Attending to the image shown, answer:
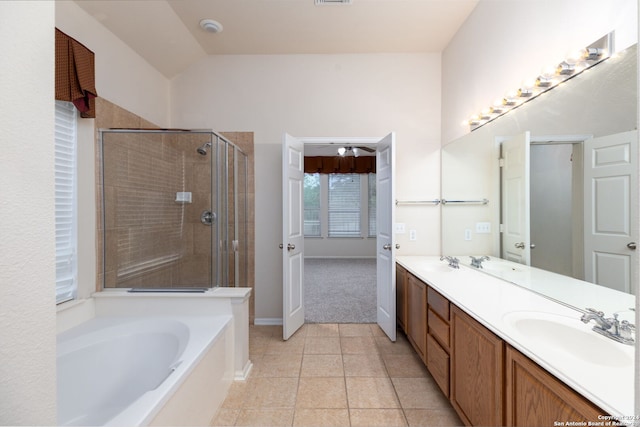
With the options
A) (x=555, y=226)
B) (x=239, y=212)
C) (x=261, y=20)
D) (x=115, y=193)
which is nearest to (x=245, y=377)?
(x=239, y=212)

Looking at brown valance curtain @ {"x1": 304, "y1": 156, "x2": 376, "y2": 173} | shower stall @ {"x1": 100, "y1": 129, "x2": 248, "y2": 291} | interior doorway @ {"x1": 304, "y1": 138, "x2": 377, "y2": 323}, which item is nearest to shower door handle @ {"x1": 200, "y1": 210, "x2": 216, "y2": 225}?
shower stall @ {"x1": 100, "y1": 129, "x2": 248, "y2": 291}

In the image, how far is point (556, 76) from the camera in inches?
59.1

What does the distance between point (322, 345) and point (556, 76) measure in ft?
8.66

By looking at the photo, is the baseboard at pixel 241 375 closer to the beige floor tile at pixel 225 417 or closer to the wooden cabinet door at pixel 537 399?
the beige floor tile at pixel 225 417

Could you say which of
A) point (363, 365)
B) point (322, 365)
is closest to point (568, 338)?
point (363, 365)

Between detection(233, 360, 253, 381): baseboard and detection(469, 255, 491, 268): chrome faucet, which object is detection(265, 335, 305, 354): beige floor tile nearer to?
detection(233, 360, 253, 381): baseboard

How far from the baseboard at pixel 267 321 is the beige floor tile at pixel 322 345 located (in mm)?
508

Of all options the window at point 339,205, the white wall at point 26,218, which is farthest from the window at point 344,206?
the white wall at point 26,218

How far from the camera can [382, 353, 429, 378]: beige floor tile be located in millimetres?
2109

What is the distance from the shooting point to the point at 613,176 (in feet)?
3.75

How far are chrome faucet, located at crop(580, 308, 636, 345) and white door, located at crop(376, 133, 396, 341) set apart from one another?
1.50 m

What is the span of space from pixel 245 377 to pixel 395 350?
52.5 inches

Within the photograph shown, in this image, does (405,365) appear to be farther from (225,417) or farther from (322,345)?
(225,417)

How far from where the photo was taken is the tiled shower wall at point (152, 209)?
218 cm
